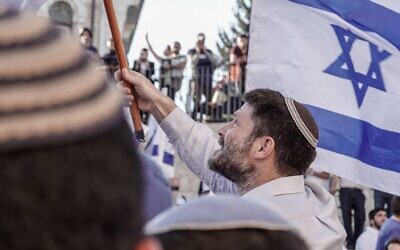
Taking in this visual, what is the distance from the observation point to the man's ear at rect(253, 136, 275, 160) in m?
3.65

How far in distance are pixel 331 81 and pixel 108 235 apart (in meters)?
4.16

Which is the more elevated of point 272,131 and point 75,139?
point 75,139

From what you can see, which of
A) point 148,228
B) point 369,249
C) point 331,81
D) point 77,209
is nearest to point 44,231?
point 77,209

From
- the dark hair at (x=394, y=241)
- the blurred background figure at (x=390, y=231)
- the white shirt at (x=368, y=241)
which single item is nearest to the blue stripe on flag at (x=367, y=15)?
the dark hair at (x=394, y=241)

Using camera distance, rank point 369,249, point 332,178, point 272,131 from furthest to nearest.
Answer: point 332,178 < point 369,249 < point 272,131

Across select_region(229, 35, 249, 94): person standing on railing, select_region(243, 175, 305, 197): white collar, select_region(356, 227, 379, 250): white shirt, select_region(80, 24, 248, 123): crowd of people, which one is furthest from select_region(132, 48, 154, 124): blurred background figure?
select_region(243, 175, 305, 197): white collar

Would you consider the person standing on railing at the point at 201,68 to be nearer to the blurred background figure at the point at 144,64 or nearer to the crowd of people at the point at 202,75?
the crowd of people at the point at 202,75

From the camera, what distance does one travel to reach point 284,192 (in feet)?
11.5

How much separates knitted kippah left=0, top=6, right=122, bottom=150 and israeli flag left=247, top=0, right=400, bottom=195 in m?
3.93

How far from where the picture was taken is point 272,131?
146 inches

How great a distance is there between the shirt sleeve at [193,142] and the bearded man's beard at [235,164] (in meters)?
0.20

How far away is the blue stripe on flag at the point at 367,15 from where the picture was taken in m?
5.08

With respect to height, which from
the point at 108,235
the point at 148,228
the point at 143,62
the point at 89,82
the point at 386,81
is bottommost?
the point at 143,62

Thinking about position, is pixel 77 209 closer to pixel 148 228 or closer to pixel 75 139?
pixel 75 139
